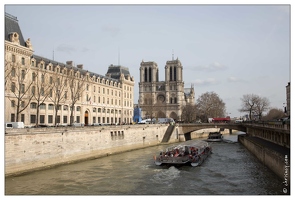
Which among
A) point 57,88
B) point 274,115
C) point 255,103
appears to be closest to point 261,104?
point 255,103

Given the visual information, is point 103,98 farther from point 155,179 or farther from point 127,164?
point 155,179

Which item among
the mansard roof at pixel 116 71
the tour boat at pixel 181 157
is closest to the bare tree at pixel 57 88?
the tour boat at pixel 181 157

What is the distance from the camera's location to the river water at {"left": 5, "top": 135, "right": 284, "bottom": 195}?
2750cm

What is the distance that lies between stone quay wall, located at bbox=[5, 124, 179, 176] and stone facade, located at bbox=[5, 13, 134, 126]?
5.61m

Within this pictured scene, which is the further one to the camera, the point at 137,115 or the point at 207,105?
the point at 207,105

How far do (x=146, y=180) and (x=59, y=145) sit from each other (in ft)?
50.4

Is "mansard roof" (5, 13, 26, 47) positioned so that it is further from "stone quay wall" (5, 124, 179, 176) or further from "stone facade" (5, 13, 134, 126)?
"stone quay wall" (5, 124, 179, 176)

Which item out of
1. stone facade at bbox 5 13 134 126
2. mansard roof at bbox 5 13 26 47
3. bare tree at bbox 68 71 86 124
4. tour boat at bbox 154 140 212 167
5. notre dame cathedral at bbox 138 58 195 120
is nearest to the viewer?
tour boat at bbox 154 140 212 167

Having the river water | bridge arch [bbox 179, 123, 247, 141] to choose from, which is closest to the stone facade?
the river water

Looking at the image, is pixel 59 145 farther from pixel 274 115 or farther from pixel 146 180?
pixel 274 115

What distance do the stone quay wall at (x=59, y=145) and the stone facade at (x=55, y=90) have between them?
221 inches

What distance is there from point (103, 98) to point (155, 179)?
2106 inches

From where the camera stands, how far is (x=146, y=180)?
31922mm

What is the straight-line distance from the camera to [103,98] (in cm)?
8362
